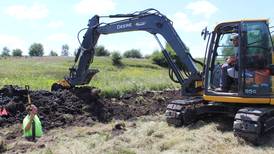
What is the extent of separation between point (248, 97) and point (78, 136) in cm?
400

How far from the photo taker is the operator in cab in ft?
30.7

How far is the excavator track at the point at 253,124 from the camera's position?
835 centimetres

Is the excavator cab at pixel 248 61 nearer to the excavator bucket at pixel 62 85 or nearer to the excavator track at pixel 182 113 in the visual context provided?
the excavator track at pixel 182 113

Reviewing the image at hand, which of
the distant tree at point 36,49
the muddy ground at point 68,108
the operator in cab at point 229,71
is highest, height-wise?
the distant tree at point 36,49

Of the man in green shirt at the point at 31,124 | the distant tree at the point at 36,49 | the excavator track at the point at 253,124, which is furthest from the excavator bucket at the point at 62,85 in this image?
the distant tree at the point at 36,49

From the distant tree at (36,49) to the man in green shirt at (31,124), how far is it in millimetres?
86954

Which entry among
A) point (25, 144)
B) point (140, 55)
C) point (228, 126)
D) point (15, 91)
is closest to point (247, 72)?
point (228, 126)

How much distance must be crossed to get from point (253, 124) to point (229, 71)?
1.50m

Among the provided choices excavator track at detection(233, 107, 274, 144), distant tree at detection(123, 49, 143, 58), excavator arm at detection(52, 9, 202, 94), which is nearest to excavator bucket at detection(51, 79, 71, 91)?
excavator arm at detection(52, 9, 202, 94)

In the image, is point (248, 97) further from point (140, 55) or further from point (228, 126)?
point (140, 55)

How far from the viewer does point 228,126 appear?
9805 millimetres

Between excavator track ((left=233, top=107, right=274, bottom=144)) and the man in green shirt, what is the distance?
13.4 feet

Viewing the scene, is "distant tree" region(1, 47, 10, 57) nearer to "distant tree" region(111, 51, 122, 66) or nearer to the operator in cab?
"distant tree" region(111, 51, 122, 66)

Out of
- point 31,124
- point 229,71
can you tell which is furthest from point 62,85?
point 229,71
